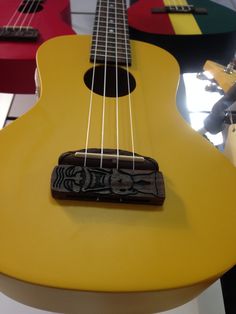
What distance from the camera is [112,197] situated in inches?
A: 18.5

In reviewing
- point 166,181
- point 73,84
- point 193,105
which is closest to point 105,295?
point 166,181

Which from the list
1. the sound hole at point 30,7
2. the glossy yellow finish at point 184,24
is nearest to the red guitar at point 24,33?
the sound hole at point 30,7

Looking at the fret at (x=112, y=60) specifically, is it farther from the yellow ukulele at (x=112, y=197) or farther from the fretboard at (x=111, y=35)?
the yellow ukulele at (x=112, y=197)

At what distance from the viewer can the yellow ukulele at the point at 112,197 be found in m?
0.40

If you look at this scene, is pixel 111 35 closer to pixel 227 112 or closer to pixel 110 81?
pixel 110 81

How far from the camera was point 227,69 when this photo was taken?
75 centimetres

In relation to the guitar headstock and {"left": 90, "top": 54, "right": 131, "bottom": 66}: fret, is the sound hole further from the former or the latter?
the guitar headstock

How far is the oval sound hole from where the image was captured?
75 centimetres

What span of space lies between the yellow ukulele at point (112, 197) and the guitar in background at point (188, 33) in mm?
393

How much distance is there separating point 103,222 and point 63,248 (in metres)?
0.07

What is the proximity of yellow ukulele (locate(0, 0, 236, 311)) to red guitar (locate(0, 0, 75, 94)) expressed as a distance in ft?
0.53

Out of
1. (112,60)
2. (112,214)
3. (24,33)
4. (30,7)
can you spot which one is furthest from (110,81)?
(30,7)

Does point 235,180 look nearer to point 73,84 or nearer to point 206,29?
point 73,84

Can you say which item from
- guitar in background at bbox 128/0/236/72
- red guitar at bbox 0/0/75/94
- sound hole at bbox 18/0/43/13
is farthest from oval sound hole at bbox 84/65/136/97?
sound hole at bbox 18/0/43/13
